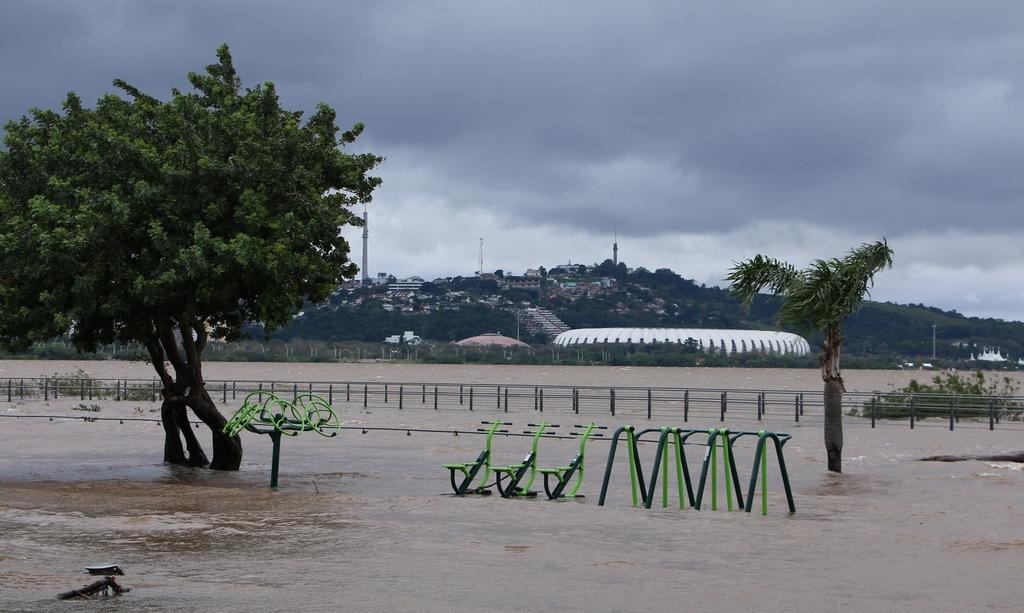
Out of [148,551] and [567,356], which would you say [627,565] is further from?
[567,356]

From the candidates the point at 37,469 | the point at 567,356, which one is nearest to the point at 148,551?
the point at 37,469

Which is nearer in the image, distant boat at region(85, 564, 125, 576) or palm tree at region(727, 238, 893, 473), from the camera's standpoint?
distant boat at region(85, 564, 125, 576)

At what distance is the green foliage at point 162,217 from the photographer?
60.7 ft

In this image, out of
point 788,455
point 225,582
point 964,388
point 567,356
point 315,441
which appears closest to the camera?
point 225,582

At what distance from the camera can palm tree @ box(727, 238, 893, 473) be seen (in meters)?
22.5

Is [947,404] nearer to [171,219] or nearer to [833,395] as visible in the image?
[833,395]

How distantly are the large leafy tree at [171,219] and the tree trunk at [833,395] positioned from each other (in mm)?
9528

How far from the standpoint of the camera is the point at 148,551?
12055mm

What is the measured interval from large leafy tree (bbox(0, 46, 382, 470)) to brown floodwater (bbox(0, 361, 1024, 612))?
9.25ft

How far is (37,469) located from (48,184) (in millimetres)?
5874

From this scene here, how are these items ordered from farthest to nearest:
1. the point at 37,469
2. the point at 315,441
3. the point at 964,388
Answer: the point at 964,388, the point at 315,441, the point at 37,469

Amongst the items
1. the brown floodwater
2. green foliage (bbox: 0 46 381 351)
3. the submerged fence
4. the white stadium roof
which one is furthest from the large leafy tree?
the white stadium roof

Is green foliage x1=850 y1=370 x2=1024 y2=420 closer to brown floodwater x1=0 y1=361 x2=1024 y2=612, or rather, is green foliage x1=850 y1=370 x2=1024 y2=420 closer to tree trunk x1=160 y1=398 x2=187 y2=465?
brown floodwater x1=0 y1=361 x2=1024 y2=612

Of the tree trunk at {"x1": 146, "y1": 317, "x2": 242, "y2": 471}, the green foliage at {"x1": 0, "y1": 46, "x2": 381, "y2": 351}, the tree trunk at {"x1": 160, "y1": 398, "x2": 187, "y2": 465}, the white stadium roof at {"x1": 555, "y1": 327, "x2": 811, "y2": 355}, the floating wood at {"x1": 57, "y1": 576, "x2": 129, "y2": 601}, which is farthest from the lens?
the white stadium roof at {"x1": 555, "y1": 327, "x2": 811, "y2": 355}
